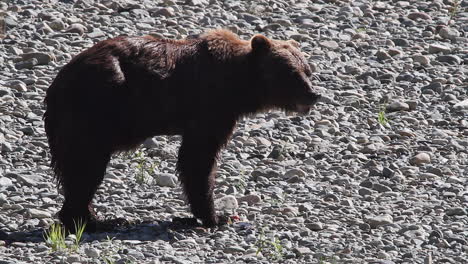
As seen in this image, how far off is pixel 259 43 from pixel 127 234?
76.5 inches

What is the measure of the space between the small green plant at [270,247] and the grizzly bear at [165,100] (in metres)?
0.63

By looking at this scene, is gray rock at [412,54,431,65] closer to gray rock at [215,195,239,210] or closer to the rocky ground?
the rocky ground

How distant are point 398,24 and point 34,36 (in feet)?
16.3

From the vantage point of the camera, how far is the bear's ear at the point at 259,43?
9.35 meters

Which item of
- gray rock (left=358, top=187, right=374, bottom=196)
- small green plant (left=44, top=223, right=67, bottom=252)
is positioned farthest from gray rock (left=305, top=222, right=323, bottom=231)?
small green plant (left=44, top=223, right=67, bottom=252)

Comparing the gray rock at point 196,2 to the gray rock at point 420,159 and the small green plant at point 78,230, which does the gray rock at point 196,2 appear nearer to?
the gray rock at point 420,159

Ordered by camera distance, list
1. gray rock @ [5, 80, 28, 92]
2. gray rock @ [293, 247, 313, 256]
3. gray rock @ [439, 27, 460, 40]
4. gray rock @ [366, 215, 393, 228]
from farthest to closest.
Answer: gray rock @ [439, 27, 460, 40], gray rock @ [5, 80, 28, 92], gray rock @ [366, 215, 393, 228], gray rock @ [293, 247, 313, 256]

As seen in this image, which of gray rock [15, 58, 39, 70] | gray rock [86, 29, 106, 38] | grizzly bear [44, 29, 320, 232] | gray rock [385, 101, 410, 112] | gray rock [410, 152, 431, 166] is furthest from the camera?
gray rock [86, 29, 106, 38]

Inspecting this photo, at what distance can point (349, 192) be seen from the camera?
10.0 m

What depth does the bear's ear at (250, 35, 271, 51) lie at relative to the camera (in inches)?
368

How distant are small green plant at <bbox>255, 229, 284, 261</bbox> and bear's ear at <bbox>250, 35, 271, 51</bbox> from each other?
5.23 ft

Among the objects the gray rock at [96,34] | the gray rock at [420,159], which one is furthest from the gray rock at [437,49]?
the gray rock at [96,34]

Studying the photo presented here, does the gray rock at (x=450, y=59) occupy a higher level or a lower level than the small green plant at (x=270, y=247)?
lower

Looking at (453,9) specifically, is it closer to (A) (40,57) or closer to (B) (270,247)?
(A) (40,57)
